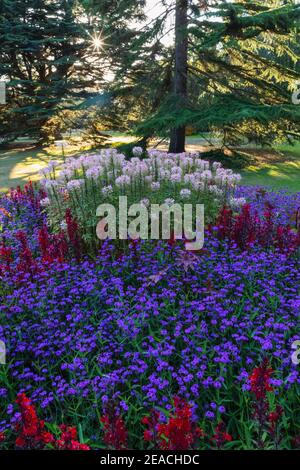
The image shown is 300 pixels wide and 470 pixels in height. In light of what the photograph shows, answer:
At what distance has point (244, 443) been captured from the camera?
2584 mm

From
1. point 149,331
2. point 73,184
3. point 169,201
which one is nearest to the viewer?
point 149,331

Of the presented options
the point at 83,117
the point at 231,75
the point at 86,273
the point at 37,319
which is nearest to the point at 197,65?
the point at 231,75

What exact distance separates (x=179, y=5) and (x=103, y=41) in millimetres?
4795

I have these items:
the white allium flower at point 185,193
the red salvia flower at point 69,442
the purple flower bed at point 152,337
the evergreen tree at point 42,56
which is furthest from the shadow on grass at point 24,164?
the red salvia flower at point 69,442

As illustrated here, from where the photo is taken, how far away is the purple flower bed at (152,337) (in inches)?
113

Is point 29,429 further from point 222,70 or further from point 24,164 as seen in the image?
point 24,164

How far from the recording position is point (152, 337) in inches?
131

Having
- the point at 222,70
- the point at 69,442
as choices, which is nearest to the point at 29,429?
the point at 69,442

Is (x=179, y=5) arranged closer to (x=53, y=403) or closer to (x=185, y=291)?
(x=185, y=291)

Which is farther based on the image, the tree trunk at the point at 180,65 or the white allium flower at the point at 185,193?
the tree trunk at the point at 180,65

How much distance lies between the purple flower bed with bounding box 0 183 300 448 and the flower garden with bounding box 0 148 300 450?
0.7 inches

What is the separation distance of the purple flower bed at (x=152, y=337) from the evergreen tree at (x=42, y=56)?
17.0 meters

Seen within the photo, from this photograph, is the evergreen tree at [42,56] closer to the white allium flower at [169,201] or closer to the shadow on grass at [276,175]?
the shadow on grass at [276,175]

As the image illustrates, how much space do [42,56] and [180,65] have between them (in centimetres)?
1232
